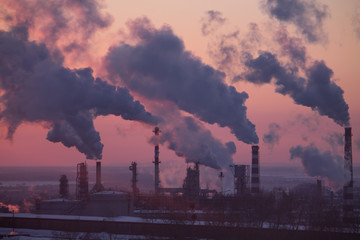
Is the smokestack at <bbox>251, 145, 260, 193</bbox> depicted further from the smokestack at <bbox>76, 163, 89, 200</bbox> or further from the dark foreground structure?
the dark foreground structure

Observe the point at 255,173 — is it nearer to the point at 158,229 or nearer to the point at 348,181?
the point at 348,181

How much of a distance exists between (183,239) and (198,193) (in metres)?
26.7

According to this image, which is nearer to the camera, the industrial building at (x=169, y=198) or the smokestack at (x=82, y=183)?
the industrial building at (x=169, y=198)

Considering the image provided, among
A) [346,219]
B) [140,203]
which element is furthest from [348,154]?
[140,203]

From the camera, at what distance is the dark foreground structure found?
90.8 ft

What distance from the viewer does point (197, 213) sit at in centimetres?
3953

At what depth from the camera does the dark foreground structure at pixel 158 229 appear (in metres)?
27.7

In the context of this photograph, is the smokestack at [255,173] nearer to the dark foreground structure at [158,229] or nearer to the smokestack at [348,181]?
the smokestack at [348,181]

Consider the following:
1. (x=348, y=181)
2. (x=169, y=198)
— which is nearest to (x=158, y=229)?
(x=348, y=181)

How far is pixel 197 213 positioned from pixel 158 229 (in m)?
9.71

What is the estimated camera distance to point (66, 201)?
1732 inches

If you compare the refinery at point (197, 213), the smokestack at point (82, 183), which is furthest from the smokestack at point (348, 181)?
the smokestack at point (82, 183)

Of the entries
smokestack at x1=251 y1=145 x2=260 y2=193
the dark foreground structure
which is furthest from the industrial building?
the dark foreground structure

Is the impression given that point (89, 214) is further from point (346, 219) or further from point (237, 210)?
point (346, 219)
